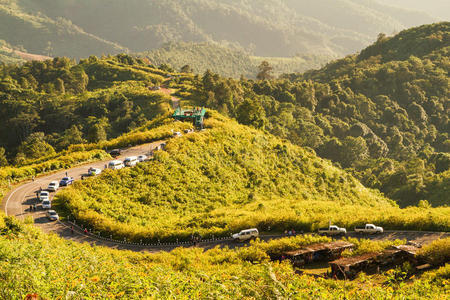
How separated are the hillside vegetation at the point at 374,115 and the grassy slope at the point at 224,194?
656 inches

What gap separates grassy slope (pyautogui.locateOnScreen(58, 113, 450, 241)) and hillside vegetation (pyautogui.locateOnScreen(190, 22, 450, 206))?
16657 mm

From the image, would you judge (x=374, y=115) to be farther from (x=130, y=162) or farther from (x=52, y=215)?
(x=52, y=215)

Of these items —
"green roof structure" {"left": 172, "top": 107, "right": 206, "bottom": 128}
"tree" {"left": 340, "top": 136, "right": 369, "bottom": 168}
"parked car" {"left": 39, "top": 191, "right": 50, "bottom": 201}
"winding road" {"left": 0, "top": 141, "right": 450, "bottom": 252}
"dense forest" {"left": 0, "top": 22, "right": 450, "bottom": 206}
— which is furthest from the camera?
"tree" {"left": 340, "top": 136, "right": 369, "bottom": 168}

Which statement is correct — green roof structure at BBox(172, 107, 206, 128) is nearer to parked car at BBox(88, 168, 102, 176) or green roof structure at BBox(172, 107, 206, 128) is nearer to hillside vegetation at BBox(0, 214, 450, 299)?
parked car at BBox(88, 168, 102, 176)

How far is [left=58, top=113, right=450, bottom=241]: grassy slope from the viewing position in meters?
32.5

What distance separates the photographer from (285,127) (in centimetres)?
10069

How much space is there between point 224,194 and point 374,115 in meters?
97.1

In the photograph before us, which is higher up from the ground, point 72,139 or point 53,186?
point 53,186

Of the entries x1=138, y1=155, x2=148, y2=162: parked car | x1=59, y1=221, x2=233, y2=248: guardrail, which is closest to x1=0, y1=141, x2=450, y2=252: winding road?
x1=59, y1=221, x2=233, y2=248: guardrail

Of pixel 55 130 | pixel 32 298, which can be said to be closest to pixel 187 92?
pixel 55 130

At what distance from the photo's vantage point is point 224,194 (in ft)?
147

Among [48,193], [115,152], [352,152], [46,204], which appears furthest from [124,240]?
[352,152]

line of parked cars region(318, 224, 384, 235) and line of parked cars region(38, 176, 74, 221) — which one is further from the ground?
line of parked cars region(318, 224, 384, 235)

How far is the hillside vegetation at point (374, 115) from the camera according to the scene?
81625mm
